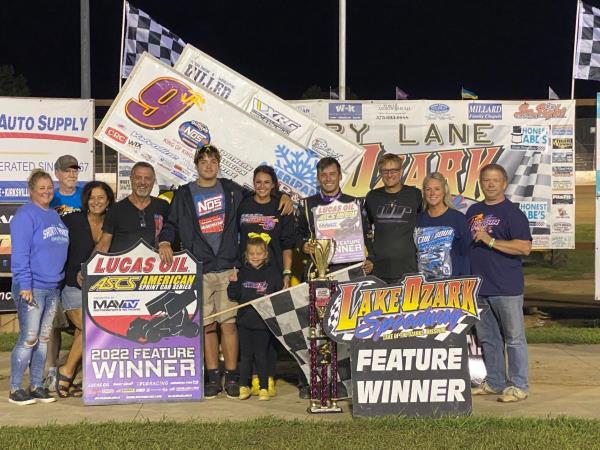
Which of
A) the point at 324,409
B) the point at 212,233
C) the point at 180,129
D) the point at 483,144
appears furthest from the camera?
the point at 483,144

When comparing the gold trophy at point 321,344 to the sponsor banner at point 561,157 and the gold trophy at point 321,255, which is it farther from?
the sponsor banner at point 561,157

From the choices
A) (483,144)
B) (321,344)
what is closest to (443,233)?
(321,344)

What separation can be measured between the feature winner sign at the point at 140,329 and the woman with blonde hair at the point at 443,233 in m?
1.79

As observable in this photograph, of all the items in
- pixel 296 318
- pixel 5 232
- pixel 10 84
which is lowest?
pixel 296 318

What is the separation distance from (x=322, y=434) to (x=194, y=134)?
125 inches

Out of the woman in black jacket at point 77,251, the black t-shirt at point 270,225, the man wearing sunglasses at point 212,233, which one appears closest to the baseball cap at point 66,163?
the woman in black jacket at point 77,251

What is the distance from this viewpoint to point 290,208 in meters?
7.59

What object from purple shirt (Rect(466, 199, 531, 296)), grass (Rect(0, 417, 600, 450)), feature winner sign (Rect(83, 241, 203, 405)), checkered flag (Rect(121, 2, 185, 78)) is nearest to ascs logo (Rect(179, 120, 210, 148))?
feature winner sign (Rect(83, 241, 203, 405))

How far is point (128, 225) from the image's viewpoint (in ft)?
24.7

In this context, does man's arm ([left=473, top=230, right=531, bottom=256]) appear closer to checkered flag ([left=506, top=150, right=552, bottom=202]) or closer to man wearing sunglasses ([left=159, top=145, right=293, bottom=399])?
man wearing sunglasses ([left=159, top=145, right=293, bottom=399])

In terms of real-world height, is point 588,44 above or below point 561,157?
above

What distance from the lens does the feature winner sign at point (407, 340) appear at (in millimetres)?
6770

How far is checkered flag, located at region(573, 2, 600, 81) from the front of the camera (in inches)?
559

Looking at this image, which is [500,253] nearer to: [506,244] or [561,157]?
[506,244]
